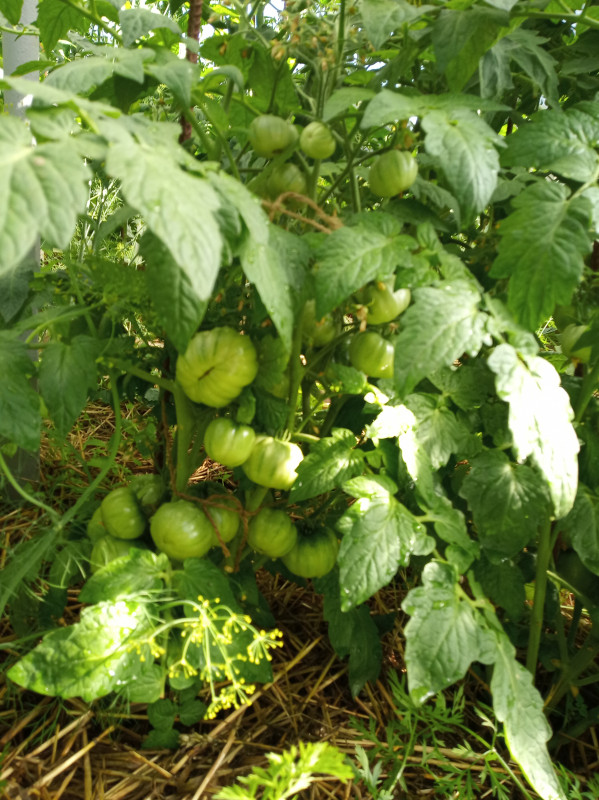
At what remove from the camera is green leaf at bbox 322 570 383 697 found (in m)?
0.99

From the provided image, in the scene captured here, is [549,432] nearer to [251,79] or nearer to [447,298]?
[447,298]

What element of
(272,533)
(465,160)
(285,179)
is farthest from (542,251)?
(272,533)

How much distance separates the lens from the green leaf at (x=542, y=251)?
0.71m

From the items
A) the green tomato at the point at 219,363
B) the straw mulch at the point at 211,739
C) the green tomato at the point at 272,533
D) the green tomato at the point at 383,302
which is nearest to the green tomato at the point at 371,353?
the green tomato at the point at 383,302

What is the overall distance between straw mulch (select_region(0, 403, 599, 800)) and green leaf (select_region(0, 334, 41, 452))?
0.30m

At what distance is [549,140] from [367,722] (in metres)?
0.87

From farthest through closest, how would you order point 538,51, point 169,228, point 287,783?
1. point 538,51
2. point 287,783
3. point 169,228

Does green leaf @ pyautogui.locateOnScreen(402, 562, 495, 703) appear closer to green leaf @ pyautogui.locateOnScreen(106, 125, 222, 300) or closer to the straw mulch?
the straw mulch

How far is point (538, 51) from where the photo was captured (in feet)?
2.93

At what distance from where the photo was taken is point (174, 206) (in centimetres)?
48

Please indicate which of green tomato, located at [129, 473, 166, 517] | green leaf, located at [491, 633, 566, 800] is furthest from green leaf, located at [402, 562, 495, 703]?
green tomato, located at [129, 473, 166, 517]

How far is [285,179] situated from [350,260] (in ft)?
0.75

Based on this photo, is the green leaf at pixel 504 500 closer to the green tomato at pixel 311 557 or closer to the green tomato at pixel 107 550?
the green tomato at pixel 311 557

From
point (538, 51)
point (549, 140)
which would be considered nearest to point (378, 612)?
point (549, 140)
